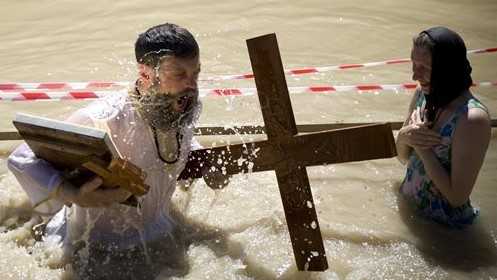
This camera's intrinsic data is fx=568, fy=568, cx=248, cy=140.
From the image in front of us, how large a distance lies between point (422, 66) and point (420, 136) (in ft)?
1.35

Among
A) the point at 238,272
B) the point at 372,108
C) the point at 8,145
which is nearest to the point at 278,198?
the point at 238,272

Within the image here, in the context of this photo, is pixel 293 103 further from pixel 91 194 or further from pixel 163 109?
pixel 91 194

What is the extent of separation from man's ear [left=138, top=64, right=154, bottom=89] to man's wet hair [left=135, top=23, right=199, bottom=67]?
0.02m

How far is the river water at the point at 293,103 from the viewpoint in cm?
344

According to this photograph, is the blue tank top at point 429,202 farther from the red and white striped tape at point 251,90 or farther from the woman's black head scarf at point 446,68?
the red and white striped tape at point 251,90

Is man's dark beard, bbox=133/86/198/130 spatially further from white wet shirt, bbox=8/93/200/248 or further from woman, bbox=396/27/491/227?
woman, bbox=396/27/491/227

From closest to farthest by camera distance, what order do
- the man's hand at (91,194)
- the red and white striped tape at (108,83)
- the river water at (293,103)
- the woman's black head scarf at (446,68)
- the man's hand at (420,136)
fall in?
the man's hand at (91,194)
the woman's black head scarf at (446,68)
the man's hand at (420,136)
the river water at (293,103)
the red and white striped tape at (108,83)

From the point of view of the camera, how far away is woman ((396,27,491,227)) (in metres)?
3.17

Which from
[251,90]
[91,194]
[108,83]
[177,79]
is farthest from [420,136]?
[108,83]

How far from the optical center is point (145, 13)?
8.27m

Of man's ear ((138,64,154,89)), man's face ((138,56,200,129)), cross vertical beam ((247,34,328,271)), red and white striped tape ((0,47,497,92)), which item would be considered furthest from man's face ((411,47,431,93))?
red and white striped tape ((0,47,497,92))

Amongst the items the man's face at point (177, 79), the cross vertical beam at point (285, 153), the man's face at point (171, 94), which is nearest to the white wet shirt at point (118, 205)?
the man's face at point (171, 94)

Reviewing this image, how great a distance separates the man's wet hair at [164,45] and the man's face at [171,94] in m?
0.03

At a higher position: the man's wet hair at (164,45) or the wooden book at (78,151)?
the man's wet hair at (164,45)
